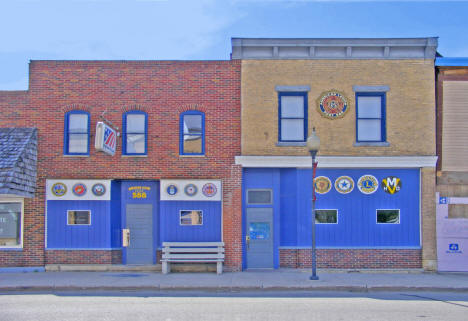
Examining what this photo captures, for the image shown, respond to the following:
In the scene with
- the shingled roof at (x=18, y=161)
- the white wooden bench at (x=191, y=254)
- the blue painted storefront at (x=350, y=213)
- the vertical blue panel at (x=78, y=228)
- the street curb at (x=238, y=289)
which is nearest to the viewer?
the street curb at (x=238, y=289)

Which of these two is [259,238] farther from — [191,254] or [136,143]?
[136,143]

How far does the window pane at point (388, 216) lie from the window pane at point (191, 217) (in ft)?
19.1

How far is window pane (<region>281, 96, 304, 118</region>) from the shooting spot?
51.3ft

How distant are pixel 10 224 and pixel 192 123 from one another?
662cm

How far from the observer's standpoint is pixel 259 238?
15.5 meters

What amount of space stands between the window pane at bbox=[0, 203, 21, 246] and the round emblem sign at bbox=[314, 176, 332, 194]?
31.6 ft

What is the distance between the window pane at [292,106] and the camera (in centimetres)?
1565

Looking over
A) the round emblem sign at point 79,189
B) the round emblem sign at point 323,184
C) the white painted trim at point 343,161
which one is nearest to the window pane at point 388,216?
the white painted trim at point 343,161

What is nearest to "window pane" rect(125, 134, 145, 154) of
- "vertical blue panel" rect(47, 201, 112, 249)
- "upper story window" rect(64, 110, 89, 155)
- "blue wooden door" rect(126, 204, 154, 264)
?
"upper story window" rect(64, 110, 89, 155)

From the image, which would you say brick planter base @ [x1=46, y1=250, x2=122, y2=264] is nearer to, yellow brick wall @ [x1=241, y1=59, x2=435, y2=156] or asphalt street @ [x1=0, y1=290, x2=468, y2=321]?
asphalt street @ [x1=0, y1=290, x2=468, y2=321]

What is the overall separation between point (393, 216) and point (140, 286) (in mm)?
8317

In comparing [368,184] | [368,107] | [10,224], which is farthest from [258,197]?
[10,224]

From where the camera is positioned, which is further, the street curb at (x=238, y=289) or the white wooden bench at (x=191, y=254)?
the white wooden bench at (x=191, y=254)

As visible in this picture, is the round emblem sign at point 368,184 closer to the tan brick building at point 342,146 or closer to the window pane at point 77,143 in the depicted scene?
the tan brick building at point 342,146
